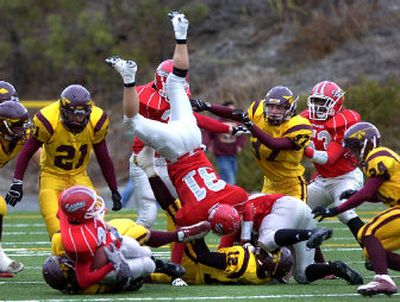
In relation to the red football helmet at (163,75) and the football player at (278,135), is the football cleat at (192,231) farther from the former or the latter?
the red football helmet at (163,75)

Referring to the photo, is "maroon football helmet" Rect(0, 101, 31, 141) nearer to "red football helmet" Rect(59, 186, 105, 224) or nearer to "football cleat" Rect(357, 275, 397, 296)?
"red football helmet" Rect(59, 186, 105, 224)

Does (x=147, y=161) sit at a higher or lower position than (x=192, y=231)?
higher

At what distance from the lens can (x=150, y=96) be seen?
975 cm

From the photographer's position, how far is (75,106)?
340 inches

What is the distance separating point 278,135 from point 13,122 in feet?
6.91

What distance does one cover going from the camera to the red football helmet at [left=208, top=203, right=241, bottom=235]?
804cm

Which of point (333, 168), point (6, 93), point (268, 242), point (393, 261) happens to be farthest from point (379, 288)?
point (6, 93)

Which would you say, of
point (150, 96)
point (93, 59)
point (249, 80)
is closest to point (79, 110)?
point (150, 96)

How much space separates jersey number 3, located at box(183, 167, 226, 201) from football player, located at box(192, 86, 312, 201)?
56 centimetres

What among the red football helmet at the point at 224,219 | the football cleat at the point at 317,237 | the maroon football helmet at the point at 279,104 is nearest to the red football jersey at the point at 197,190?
the red football helmet at the point at 224,219

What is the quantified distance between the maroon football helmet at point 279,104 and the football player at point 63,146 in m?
1.33

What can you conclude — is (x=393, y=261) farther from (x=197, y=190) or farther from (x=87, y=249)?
(x=87, y=249)

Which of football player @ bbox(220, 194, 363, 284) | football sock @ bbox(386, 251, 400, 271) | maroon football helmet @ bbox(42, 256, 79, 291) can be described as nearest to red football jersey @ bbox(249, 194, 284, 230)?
football player @ bbox(220, 194, 363, 284)

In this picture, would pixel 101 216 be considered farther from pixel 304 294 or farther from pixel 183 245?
pixel 304 294
